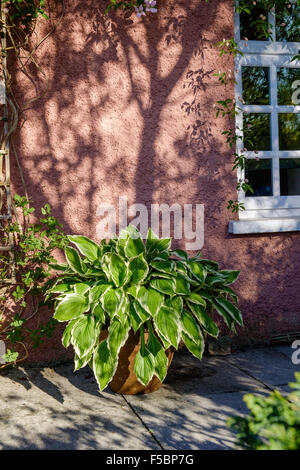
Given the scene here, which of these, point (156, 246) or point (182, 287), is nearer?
point (182, 287)

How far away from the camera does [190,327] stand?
321cm

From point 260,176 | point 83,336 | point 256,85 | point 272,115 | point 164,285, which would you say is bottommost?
point 83,336

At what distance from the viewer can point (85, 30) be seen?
385cm

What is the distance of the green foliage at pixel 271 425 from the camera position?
139 centimetres

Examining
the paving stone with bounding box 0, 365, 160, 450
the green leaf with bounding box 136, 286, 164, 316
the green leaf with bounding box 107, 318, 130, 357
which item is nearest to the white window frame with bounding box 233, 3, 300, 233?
the green leaf with bounding box 136, 286, 164, 316

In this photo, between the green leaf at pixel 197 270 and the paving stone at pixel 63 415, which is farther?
the green leaf at pixel 197 270

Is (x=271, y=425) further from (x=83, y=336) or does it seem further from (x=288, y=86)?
(x=288, y=86)

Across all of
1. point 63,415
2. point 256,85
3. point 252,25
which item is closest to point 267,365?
point 63,415

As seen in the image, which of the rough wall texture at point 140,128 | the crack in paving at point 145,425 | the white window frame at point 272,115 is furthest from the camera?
the white window frame at point 272,115

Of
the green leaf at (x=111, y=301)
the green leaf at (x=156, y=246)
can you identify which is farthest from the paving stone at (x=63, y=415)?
the green leaf at (x=156, y=246)

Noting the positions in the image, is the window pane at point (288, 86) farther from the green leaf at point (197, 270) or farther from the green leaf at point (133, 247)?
the green leaf at point (133, 247)

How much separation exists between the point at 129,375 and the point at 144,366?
0.26 metres

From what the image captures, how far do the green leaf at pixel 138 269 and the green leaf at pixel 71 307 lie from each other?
35cm

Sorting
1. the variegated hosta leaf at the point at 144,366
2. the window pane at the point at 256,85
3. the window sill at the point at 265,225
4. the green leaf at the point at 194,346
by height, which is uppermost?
the window pane at the point at 256,85
